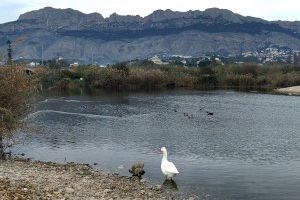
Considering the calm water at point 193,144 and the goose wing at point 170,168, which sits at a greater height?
the goose wing at point 170,168

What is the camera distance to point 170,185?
27703mm

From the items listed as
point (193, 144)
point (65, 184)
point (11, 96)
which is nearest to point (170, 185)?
point (65, 184)

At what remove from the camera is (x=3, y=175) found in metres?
24.0

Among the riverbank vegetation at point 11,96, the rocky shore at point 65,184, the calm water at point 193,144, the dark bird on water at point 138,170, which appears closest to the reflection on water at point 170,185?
the calm water at point 193,144

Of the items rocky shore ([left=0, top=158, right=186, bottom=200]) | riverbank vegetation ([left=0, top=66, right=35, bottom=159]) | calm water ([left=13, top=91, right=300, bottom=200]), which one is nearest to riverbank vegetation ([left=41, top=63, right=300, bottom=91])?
calm water ([left=13, top=91, right=300, bottom=200])

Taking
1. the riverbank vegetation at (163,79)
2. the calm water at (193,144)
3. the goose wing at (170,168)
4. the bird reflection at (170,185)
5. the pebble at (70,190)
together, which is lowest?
the riverbank vegetation at (163,79)

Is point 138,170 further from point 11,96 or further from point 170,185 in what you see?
point 11,96

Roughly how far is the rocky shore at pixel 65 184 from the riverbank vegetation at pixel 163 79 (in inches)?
4443

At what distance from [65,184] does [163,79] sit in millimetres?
131559

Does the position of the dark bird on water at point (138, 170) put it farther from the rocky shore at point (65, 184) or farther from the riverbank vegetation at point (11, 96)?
the riverbank vegetation at point (11, 96)

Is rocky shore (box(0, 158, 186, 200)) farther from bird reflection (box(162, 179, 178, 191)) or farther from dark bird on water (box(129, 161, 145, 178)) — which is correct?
→ dark bird on water (box(129, 161, 145, 178))

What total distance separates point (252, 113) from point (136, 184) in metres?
46.5

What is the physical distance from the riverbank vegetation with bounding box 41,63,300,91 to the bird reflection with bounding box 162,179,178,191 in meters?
115

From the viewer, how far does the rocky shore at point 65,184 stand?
20312mm
